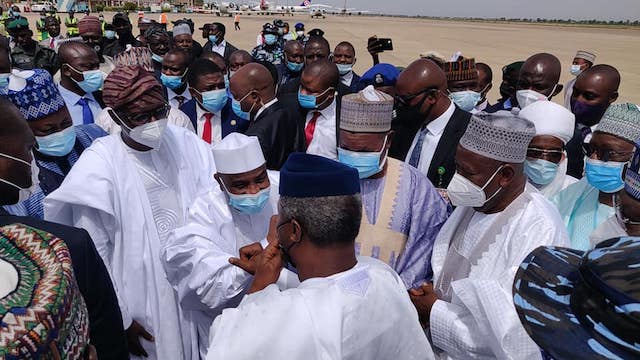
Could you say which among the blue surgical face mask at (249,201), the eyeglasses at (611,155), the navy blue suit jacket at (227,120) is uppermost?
the eyeglasses at (611,155)

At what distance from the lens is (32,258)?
99 centimetres

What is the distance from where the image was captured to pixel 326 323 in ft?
4.08

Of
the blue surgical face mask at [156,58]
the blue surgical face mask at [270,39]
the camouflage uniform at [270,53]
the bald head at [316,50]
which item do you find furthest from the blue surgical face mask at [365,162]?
the blue surgical face mask at [270,39]

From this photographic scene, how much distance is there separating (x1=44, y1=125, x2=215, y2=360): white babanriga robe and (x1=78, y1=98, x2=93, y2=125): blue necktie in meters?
2.11

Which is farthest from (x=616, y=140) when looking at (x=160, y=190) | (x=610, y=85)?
(x=160, y=190)

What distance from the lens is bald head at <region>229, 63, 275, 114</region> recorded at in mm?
4246

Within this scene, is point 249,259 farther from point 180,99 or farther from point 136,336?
point 180,99

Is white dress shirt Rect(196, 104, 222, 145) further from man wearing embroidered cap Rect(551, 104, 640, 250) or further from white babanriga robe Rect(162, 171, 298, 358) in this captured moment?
man wearing embroidered cap Rect(551, 104, 640, 250)

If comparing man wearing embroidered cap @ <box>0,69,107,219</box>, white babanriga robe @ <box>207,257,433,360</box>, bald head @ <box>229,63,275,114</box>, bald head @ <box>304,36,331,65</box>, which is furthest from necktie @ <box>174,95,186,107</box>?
white babanriga robe @ <box>207,257,433,360</box>

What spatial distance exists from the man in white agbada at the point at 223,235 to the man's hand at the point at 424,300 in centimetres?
81

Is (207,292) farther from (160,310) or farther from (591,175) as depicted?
(591,175)

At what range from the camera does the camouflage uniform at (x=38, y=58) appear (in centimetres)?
704

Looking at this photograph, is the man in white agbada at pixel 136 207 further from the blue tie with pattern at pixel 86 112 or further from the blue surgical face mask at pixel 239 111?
the blue tie with pattern at pixel 86 112

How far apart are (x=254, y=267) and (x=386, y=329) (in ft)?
A: 2.51
